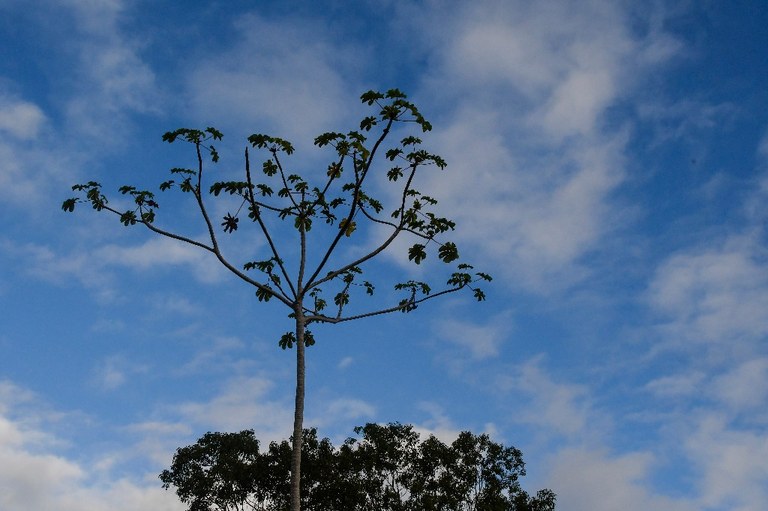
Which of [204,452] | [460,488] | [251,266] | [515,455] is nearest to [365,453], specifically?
[460,488]

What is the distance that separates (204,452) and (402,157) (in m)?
27.8

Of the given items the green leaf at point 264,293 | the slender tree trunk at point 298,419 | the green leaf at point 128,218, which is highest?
the green leaf at point 128,218

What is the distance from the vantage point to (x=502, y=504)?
2872 cm

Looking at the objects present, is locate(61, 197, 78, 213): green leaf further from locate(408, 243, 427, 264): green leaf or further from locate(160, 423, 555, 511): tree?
locate(160, 423, 555, 511): tree

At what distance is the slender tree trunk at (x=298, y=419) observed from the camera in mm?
10648

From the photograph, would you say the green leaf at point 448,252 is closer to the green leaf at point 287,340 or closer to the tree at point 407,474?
the green leaf at point 287,340

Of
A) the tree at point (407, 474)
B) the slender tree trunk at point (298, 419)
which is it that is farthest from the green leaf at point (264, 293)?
the tree at point (407, 474)

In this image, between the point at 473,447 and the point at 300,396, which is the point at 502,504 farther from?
the point at 300,396

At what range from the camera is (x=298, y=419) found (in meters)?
11.0

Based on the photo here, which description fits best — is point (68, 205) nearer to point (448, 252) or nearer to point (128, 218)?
point (128, 218)

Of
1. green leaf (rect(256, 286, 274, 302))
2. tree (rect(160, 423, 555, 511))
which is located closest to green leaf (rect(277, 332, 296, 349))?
green leaf (rect(256, 286, 274, 302))

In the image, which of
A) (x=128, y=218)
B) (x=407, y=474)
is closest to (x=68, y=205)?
(x=128, y=218)

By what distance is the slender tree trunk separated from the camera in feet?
34.9

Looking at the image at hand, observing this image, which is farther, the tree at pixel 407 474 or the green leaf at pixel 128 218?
the tree at pixel 407 474
